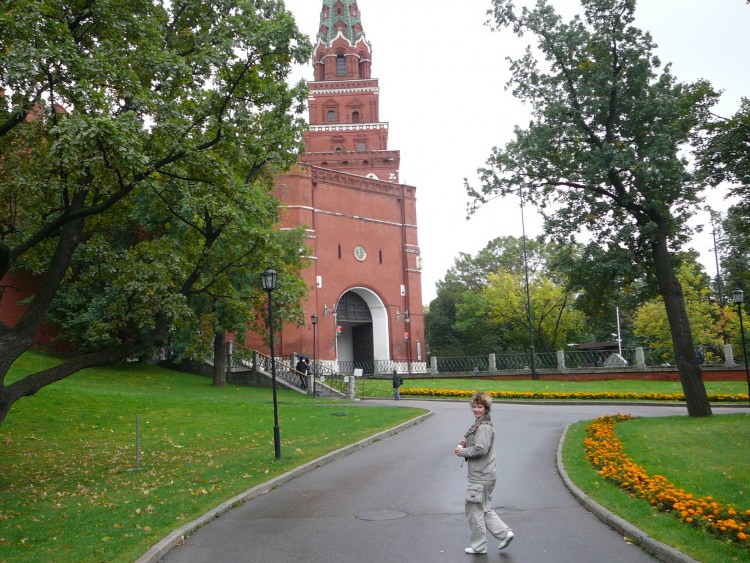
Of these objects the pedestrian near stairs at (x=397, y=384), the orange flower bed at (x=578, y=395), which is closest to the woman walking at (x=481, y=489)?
the orange flower bed at (x=578, y=395)

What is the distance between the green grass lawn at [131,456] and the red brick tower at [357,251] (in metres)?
17.0

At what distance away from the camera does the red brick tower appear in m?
42.2

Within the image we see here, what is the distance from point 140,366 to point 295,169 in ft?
53.9

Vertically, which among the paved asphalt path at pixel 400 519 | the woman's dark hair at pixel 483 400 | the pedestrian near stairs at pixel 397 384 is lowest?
the paved asphalt path at pixel 400 519

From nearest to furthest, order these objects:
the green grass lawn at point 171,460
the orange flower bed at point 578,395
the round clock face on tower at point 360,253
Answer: the green grass lawn at point 171,460
the orange flower bed at point 578,395
the round clock face on tower at point 360,253

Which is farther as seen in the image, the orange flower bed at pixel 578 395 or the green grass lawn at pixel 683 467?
the orange flower bed at pixel 578 395

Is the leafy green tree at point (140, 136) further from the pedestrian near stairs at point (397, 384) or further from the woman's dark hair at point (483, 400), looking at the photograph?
the pedestrian near stairs at point (397, 384)

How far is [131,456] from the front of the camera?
1309cm

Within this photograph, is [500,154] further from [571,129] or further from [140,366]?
[140,366]

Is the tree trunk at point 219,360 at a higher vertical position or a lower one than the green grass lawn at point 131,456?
higher

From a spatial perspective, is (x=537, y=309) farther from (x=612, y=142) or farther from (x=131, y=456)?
(x=131, y=456)

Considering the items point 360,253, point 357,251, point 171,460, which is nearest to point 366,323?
point 360,253

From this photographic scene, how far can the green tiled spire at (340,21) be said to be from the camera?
5541cm

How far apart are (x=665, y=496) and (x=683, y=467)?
2.94 m
